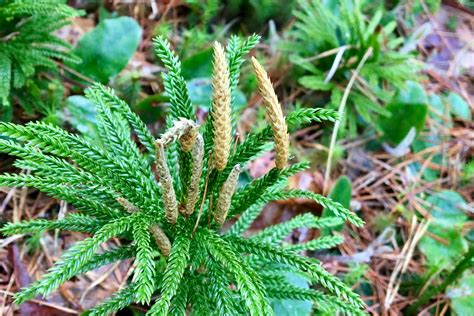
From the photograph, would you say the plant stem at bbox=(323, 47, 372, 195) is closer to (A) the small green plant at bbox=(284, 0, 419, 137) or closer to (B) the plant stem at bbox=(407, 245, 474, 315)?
(A) the small green plant at bbox=(284, 0, 419, 137)

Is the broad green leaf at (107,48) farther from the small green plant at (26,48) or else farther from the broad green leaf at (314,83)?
the broad green leaf at (314,83)

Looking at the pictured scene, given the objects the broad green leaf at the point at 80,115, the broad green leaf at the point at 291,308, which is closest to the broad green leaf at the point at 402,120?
the broad green leaf at the point at 291,308

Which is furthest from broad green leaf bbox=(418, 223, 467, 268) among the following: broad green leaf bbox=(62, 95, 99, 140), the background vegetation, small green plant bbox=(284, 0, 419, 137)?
broad green leaf bbox=(62, 95, 99, 140)

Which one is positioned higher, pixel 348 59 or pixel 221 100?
pixel 221 100

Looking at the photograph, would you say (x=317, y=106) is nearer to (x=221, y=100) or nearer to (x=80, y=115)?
(x=80, y=115)

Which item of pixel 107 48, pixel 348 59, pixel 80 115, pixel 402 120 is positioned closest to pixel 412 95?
pixel 402 120
